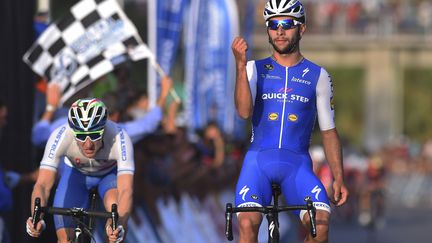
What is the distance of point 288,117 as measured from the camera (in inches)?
444

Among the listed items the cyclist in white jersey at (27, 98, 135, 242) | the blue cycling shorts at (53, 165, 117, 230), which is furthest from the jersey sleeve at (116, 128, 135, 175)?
the blue cycling shorts at (53, 165, 117, 230)

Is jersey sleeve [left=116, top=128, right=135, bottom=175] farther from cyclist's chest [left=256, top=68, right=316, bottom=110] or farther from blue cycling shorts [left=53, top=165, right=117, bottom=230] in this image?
cyclist's chest [left=256, top=68, right=316, bottom=110]

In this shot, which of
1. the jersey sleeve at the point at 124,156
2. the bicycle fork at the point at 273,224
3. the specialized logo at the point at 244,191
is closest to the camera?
the bicycle fork at the point at 273,224

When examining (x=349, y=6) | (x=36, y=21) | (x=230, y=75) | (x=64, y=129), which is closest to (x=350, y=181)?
(x=230, y=75)

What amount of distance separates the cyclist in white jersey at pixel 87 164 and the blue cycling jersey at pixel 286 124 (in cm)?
98

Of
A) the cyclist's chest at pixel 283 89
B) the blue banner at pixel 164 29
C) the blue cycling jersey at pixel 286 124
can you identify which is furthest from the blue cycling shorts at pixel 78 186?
the blue banner at pixel 164 29

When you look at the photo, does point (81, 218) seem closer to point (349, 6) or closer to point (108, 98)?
point (108, 98)

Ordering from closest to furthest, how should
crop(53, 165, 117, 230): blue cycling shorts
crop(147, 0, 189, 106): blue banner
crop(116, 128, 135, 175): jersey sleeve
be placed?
crop(116, 128, 135, 175): jersey sleeve → crop(53, 165, 117, 230): blue cycling shorts → crop(147, 0, 189, 106): blue banner

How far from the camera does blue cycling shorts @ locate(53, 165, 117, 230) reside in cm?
1186

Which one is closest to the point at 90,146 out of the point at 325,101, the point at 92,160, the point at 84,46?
the point at 92,160

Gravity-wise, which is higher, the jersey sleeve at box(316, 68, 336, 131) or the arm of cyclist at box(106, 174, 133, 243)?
the jersey sleeve at box(316, 68, 336, 131)

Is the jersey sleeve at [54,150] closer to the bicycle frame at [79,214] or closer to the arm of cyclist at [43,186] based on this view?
the arm of cyclist at [43,186]

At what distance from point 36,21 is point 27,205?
219 cm

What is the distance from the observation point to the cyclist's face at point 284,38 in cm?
1127
